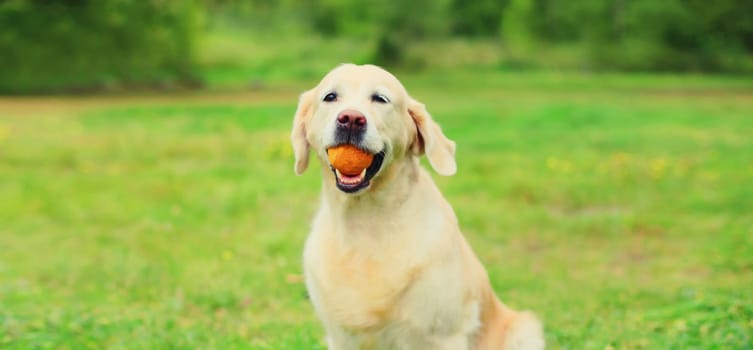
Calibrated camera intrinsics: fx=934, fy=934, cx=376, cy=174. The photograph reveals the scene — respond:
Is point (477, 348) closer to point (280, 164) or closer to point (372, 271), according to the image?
point (372, 271)

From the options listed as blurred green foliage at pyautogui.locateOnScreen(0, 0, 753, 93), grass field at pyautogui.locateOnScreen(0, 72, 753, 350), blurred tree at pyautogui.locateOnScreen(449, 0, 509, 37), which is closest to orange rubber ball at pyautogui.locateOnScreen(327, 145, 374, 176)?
grass field at pyautogui.locateOnScreen(0, 72, 753, 350)

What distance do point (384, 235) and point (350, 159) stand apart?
0.38m

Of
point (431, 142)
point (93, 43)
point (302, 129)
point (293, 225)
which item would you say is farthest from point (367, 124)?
point (93, 43)

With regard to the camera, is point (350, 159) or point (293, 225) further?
point (293, 225)

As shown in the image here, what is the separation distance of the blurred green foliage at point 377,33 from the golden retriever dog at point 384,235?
22996 mm

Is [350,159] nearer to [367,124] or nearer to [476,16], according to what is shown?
[367,124]

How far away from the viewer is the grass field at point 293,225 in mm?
5949

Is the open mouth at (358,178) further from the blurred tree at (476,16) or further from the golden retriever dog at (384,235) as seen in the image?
the blurred tree at (476,16)

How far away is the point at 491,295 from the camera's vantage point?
14.3 ft

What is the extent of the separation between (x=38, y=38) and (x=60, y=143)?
1218cm

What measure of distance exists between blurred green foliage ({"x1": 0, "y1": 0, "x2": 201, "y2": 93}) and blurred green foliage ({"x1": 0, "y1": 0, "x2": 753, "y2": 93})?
0.03 meters

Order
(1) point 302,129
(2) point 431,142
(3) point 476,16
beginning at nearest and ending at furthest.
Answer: (2) point 431,142
(1) point 302,129
(3) point 476,16

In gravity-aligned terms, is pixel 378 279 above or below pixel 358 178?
below

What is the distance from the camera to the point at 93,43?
85.3 feet
